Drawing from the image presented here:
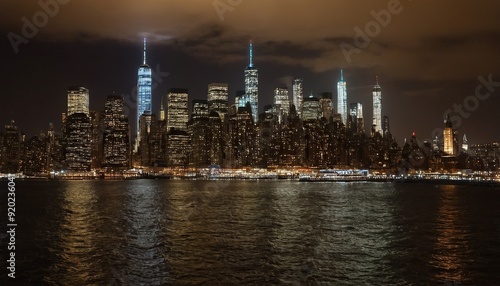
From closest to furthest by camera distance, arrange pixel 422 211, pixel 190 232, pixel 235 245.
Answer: pixel 235 245, pixel 190 232, pixel 422 211

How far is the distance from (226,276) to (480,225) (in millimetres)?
36931

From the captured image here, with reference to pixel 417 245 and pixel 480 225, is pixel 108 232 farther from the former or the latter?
pixel 480 225

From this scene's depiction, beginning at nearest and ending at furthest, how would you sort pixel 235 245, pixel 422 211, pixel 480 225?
1. pixel 235 245
2. pixel 480 225
3. pixel 422 211

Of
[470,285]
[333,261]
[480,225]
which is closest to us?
[470,285]

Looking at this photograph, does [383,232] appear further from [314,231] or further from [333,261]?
[333,261]

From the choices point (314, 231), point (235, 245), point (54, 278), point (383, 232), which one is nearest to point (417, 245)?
point (383, 232)

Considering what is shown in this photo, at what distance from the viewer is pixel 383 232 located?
156ft

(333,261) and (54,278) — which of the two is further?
(333,261)

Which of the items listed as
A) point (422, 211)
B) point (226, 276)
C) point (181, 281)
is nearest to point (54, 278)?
point (181, 281)

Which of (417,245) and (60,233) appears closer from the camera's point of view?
(417,245)

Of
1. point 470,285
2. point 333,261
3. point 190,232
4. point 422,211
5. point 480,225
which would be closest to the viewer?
point 470,285

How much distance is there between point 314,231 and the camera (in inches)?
1884

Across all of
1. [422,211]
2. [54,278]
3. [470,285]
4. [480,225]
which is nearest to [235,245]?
[54,278]

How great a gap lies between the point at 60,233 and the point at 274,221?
72.4 feet
